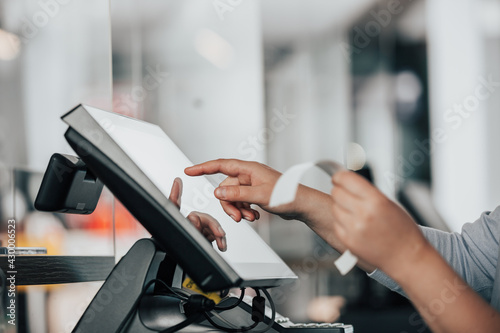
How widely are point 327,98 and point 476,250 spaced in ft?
13.1

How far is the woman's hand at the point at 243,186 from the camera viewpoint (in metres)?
0.92

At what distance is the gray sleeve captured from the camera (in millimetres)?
1100

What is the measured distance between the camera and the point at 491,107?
4.37 metres

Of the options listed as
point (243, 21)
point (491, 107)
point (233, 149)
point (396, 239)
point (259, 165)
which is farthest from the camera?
point (491, 107)

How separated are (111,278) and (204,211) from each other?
18 centimetres

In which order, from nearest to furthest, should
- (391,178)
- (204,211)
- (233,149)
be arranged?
(204,211)
(233,149)
(391,178)

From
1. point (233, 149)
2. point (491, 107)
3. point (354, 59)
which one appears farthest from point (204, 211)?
point (354, 59)

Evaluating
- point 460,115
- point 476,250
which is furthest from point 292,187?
point 460,115

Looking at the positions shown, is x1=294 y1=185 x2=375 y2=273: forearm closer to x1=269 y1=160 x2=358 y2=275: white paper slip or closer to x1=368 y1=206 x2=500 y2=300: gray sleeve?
x1=368 y1=206 x2=500 y2=300: gray sleeve

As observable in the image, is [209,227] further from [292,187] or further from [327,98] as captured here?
[327,98]

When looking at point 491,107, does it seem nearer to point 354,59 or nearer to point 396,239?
point 354,59

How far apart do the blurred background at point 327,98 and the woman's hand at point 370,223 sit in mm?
1970

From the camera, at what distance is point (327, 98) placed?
5035mm

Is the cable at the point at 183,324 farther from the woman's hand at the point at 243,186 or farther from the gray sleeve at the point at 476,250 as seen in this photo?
the gray sleeve at the point at 476,250
